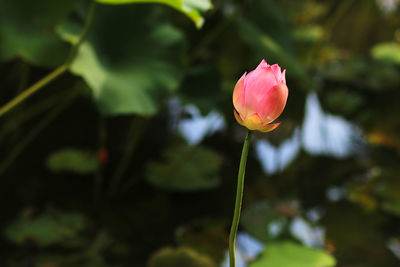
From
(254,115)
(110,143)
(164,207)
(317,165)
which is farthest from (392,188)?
(254,115)

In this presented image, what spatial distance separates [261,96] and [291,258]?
18.9 inches

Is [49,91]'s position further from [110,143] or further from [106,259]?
[106,259]

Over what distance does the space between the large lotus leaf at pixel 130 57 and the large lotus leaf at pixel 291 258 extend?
380 millimetres

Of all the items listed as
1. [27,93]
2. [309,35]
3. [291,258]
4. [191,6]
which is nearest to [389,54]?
[309,35]

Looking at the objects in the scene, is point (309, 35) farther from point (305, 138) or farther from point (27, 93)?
point (27, 93)

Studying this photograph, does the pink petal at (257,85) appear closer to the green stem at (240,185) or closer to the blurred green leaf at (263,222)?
the green stem at (240,185)

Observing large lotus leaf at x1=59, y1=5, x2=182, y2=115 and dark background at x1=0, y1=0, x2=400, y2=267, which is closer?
large lotus leaf at x1=59, y1=5, x2=182, y2=115

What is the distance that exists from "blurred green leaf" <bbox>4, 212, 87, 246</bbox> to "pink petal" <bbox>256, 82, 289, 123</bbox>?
854 millimetres

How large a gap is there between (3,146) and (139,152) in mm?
494

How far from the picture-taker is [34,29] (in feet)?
3.15

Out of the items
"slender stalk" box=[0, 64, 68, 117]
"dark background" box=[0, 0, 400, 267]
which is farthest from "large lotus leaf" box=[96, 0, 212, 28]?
"slender stalk" box=[0, 64, 68, 117]

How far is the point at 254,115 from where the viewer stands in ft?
0.95

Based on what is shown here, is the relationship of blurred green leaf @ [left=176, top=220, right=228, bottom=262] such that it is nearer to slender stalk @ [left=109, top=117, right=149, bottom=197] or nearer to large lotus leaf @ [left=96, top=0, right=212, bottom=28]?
slender stalk @ [left=109, top=117, right=149, bottom=197]

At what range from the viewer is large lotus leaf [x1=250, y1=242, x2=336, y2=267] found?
2.09ft
